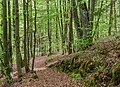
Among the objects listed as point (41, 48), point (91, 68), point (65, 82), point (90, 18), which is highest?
point (90, 18)

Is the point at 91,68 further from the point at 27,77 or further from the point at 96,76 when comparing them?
the point at 27,77

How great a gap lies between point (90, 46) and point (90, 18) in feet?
6.88

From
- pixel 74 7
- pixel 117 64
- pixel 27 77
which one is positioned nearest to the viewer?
pixel 117 64

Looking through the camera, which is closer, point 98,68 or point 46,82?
point 98,68

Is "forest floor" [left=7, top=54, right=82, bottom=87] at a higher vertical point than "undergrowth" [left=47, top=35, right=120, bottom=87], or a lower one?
lower

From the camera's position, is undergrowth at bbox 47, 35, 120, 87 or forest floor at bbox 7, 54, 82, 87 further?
forest floor at bbox 7, 54, 82, 87

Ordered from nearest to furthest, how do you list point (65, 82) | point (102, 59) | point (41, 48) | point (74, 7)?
1. point (102, 59)
2. point (65, 82)
3. point (74, 7)
4. point (41, 48)

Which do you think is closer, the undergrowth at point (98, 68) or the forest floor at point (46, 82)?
the undergrowth at point (98, 68)

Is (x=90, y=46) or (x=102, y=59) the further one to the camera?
(x=90, y=46)

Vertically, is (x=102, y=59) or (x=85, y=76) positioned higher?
(x=102, y=59)

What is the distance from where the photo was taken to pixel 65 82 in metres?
11.0

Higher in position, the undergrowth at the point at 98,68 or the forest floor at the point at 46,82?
the undergrowth at the point at 98,68

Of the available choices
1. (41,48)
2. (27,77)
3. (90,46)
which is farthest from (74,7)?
(41,48)

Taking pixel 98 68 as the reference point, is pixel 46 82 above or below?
below
